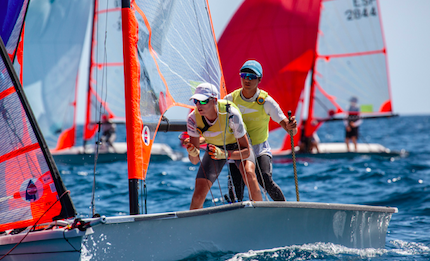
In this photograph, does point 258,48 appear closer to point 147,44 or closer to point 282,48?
point 282,48

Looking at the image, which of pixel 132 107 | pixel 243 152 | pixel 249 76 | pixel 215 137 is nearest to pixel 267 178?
pixel 243 152

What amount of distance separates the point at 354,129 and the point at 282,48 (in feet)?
10.5

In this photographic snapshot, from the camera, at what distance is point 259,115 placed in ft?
12.1

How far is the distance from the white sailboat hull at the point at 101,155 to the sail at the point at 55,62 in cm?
44

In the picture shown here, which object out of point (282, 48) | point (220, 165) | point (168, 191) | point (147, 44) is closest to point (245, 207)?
point (220, 165)

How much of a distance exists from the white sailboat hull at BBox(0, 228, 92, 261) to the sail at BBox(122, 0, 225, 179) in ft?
2.20

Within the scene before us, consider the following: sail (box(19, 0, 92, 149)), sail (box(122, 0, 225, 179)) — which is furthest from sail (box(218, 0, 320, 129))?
sail (box(122, 0, 225, 179))

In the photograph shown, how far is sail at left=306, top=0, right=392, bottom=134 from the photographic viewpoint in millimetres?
12914

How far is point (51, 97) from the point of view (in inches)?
399

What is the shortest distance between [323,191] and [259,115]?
3518mm

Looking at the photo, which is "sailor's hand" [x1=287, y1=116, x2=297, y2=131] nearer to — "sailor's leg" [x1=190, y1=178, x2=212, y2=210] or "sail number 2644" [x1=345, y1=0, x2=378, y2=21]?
"sailor's leg" [x1=190, y1=178, x2=212, y2=210]

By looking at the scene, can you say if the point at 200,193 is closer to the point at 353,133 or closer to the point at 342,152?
the point at 342,152

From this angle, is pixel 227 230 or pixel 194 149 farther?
pixel 194 149

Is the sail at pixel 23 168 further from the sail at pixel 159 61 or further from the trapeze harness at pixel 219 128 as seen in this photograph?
the trapeze harness at pixel 219 128
